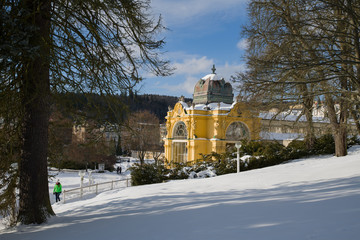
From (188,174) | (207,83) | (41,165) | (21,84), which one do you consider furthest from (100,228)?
(207,83)

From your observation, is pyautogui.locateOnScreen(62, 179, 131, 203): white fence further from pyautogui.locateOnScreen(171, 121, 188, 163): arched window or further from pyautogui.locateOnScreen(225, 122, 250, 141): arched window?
pyautogui.locateOnScreen(225, 122, 250, 141): arched window

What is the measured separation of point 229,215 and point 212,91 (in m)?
24.4

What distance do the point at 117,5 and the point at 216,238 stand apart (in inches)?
225

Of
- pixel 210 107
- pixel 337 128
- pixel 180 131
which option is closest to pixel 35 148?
pixel 337 128

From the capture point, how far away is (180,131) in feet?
98.2

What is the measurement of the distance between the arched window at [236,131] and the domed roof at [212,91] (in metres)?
3.24

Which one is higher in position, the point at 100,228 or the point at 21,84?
the point at 21,84

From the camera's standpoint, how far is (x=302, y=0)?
33.9 feet

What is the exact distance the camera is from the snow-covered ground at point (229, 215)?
512cm

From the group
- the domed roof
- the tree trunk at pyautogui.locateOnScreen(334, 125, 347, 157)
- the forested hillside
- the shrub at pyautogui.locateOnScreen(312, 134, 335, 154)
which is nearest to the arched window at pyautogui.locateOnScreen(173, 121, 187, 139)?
the domed roof

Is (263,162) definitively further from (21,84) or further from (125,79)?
(21,84)

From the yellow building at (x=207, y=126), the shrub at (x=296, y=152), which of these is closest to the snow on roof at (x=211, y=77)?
the yellow building at (x=207, y=126)

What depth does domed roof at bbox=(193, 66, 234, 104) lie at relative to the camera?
30.3 metres

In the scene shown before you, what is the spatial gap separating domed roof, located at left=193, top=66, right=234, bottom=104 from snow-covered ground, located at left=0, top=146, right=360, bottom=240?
66.8ft
